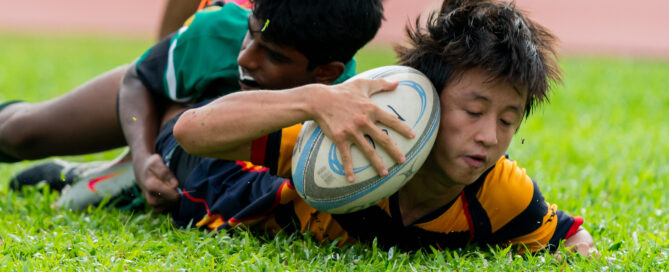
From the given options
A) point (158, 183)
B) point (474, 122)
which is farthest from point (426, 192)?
point (158, 183)

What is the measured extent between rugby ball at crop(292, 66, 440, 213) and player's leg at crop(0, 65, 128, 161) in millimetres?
1613

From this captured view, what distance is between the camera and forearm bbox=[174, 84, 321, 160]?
2662mm

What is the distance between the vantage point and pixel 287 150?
2.90m

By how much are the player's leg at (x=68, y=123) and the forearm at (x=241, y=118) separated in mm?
1374

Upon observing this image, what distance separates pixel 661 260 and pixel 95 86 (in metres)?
2.81

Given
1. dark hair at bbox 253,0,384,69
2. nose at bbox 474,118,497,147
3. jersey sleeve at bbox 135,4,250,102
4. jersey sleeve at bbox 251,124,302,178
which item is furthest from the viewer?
jersey sleeve at bbox 135,4,250,102

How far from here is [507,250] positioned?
308cm

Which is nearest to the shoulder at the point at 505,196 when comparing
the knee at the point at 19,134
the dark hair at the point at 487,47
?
the dark hair at the point at 487,47

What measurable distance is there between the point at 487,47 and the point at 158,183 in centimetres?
159

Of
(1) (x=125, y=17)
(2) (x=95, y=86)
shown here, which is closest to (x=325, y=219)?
(2) (x=95, y=86)

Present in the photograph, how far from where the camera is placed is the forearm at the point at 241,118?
105 inches

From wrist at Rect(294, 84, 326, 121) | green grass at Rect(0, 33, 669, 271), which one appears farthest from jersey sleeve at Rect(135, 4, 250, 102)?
wrist at Rect(294, 84, 326, 121)

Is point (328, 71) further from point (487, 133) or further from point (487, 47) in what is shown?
point (487, 133)

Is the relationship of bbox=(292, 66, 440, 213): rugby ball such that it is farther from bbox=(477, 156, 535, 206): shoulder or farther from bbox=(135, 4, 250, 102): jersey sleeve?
bbox=(135, 4, 250, 102): jersey sleeve
